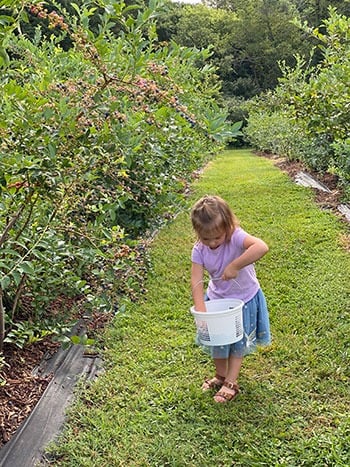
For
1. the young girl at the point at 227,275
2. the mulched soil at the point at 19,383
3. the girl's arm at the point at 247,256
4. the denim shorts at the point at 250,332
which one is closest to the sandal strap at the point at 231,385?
the young girl at the point at 227,275

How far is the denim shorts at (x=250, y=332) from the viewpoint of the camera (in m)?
2.52

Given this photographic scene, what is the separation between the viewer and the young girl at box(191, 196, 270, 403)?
235cm

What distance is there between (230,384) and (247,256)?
0.69 m

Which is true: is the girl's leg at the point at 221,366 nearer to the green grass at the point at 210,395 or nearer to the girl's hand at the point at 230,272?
the green grass at the point at 210,395

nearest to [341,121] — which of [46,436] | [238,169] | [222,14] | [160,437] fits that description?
[160,437]

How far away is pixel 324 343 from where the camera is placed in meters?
2.96

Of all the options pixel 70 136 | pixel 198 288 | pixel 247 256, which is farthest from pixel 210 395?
pixel 70 136

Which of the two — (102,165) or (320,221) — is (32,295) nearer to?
(102,165)

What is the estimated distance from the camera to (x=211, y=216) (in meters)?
2.33

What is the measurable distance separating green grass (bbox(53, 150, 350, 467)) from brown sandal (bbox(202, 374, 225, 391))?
0.13 feet

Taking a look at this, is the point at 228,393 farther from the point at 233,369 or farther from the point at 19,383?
the point at 19,383

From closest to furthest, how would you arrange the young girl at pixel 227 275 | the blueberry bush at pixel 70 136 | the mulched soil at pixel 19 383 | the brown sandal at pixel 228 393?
1. the blueberry bush at pixel 70 136
2. the mulched soil at pixel 19 383
3. the young girl at pixel 227 275
4. the brown sandal at pixel 228 393

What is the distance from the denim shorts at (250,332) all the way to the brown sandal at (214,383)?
0.50ft

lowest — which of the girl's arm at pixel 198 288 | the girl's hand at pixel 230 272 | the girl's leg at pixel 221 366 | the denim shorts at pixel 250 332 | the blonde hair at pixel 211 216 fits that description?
the girl's leg at pixel 221 366
